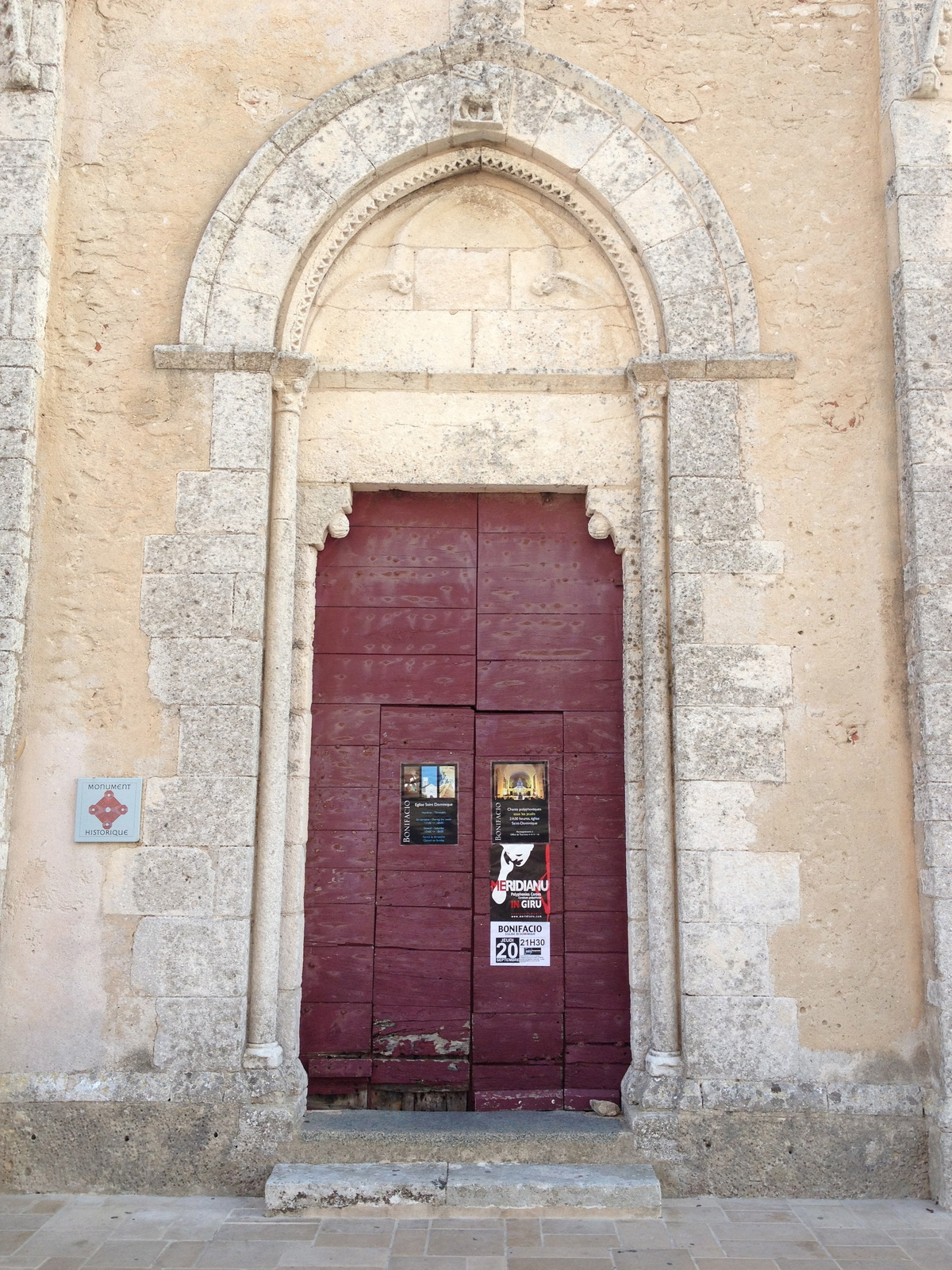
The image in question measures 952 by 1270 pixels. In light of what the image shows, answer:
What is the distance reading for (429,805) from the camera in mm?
4402

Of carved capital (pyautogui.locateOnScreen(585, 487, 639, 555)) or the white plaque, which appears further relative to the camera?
carved capital (pyautogui.locateOnScreen(585, 487, 639, 555))

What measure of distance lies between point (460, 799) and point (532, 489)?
55.5 inches

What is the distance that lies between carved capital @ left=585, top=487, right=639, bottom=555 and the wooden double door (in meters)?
0.14

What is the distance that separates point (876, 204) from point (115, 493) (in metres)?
3.55

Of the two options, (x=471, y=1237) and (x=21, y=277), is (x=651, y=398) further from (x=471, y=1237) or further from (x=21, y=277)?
(x=471, y=1237)

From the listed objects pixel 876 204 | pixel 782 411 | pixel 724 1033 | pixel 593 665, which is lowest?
pixel 724 1033

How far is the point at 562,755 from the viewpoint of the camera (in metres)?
4.44

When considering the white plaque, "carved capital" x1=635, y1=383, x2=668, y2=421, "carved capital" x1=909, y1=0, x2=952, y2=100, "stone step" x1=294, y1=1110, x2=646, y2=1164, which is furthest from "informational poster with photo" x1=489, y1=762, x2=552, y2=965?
"carved capital" x1=909, y1=0, x2=952, y2=100

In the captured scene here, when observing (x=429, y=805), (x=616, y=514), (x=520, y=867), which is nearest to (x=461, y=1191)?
(x=520, y=867)

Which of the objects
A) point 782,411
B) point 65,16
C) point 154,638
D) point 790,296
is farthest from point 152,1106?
point 65,16

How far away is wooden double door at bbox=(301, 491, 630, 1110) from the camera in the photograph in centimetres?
424

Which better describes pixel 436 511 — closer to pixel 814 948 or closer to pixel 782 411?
pixel 782 411

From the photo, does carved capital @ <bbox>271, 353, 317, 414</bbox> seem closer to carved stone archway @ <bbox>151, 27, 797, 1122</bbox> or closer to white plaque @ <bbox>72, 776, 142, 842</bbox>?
carved stone archway @ <bbox>151, 27, 797, 1122</bbox>

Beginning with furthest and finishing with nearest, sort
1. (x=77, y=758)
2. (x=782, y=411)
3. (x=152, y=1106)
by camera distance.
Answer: (x=782, y=411)
(x=77, y=758)
(x=152, y=1106)
